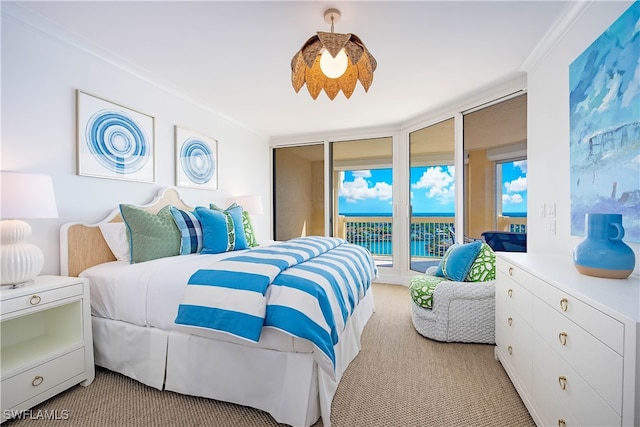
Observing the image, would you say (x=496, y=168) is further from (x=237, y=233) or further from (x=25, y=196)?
(x=25, y=196)

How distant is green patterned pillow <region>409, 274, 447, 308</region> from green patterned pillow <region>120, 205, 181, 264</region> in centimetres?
215

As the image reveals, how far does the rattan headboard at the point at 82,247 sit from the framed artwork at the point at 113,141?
38 centimetres

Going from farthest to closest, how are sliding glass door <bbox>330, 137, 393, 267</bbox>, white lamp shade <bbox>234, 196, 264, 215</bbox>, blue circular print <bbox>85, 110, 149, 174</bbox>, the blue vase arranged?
sliding glass door <bbox>330, 137, 393, 267</bbox> < white lamp shade <bbox>234, 196, 264, 215</bbox> < blue circular print <bbox>85, 110, 149, 174</bbox> < the blue vase

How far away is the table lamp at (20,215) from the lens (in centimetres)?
161

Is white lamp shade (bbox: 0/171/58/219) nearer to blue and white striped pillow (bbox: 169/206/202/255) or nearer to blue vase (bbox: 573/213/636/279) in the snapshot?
blue and white striped pillow (bbox: 169/206/202/255)

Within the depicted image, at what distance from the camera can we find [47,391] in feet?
5.59

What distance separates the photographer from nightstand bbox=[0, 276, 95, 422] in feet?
5.13

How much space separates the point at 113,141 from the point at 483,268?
3.41 m

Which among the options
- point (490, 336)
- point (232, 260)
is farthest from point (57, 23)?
point (490, 336)

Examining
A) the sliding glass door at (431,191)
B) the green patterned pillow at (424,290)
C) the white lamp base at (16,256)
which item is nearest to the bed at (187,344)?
the white lamp base at (16,256)

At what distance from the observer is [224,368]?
1.72m

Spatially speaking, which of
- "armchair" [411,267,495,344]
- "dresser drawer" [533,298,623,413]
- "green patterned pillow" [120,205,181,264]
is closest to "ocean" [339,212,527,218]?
"armchair" [411,267,495,344]

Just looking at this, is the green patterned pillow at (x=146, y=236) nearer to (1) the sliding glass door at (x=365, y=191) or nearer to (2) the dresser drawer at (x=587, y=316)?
(2) the dresser drawer at (x=587, y=316)

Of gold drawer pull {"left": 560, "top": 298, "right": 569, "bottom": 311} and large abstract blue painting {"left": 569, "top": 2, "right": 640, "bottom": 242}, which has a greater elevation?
large abstract blue painting {"left": 569, "top": 2, "right": 640, "bottom": 242}
